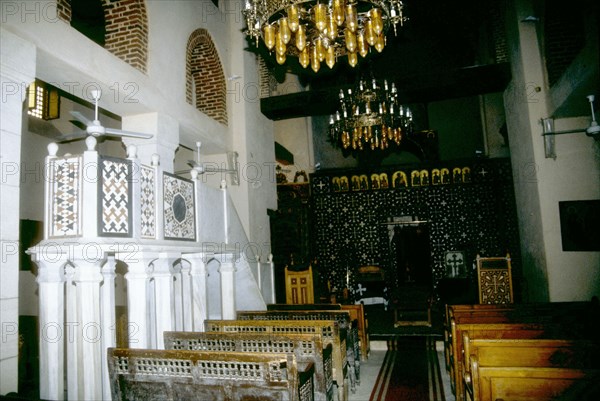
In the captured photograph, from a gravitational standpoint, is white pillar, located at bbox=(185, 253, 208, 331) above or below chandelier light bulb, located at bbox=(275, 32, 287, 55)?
below

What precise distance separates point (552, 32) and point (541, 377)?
7.04 metres

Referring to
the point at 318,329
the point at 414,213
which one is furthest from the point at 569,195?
the point at 318,329

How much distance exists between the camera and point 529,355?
10.4ft

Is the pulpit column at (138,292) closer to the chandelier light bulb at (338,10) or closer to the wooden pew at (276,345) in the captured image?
the wooden pew at (276,345)

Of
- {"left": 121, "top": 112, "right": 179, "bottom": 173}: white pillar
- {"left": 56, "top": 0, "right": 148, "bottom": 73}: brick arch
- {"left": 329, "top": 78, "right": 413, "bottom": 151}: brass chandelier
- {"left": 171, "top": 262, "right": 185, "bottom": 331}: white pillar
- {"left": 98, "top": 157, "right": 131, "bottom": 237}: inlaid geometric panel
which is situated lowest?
{"left": 171, "top": 262, "right": 185, "bottom": 331}: white pillar

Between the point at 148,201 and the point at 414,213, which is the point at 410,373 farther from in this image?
the point at 414,213

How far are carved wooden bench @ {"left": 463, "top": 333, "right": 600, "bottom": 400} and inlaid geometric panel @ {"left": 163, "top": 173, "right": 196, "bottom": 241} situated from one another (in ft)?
11.1

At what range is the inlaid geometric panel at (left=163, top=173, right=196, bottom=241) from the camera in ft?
15.2

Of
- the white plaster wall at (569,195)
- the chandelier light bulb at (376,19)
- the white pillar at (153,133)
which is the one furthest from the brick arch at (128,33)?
the white plaster wall at (569,195)

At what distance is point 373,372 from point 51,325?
4.37 metres

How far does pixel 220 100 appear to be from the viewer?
898 centimetres

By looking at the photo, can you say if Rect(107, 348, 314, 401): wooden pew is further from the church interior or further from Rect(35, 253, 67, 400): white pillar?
Rect(35, 253, 67, 400): white pillar

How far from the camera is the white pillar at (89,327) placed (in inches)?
142

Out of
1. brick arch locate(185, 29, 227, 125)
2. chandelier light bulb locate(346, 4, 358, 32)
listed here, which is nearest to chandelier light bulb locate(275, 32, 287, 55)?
chandelier light bulb locate(346, 4, 358, 32)
